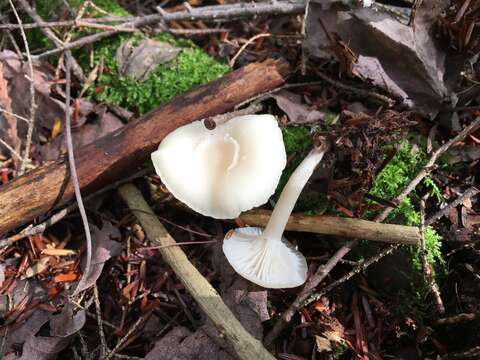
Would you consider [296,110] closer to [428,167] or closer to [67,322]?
[428,167]

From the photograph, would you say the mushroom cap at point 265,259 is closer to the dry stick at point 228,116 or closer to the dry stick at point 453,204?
the dry stick at point 228,116

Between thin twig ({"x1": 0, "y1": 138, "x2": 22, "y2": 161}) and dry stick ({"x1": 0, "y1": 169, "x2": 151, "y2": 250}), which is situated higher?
thin twig ({"x1": 0, "y1": 138, "x2": 22, "y2": 161})

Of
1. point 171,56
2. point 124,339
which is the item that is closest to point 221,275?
point 124,339

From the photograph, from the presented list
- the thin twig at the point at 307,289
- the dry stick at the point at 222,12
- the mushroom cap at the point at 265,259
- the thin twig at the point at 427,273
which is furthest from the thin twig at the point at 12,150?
the thin twig at the point at 427,273

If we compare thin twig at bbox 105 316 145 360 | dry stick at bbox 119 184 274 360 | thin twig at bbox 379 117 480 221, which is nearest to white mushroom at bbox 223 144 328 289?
dry stick at bbox 119 184 274 360

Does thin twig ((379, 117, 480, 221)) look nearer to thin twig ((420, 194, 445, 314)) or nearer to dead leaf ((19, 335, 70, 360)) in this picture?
thin twig ((420, 194, 445, 314))
